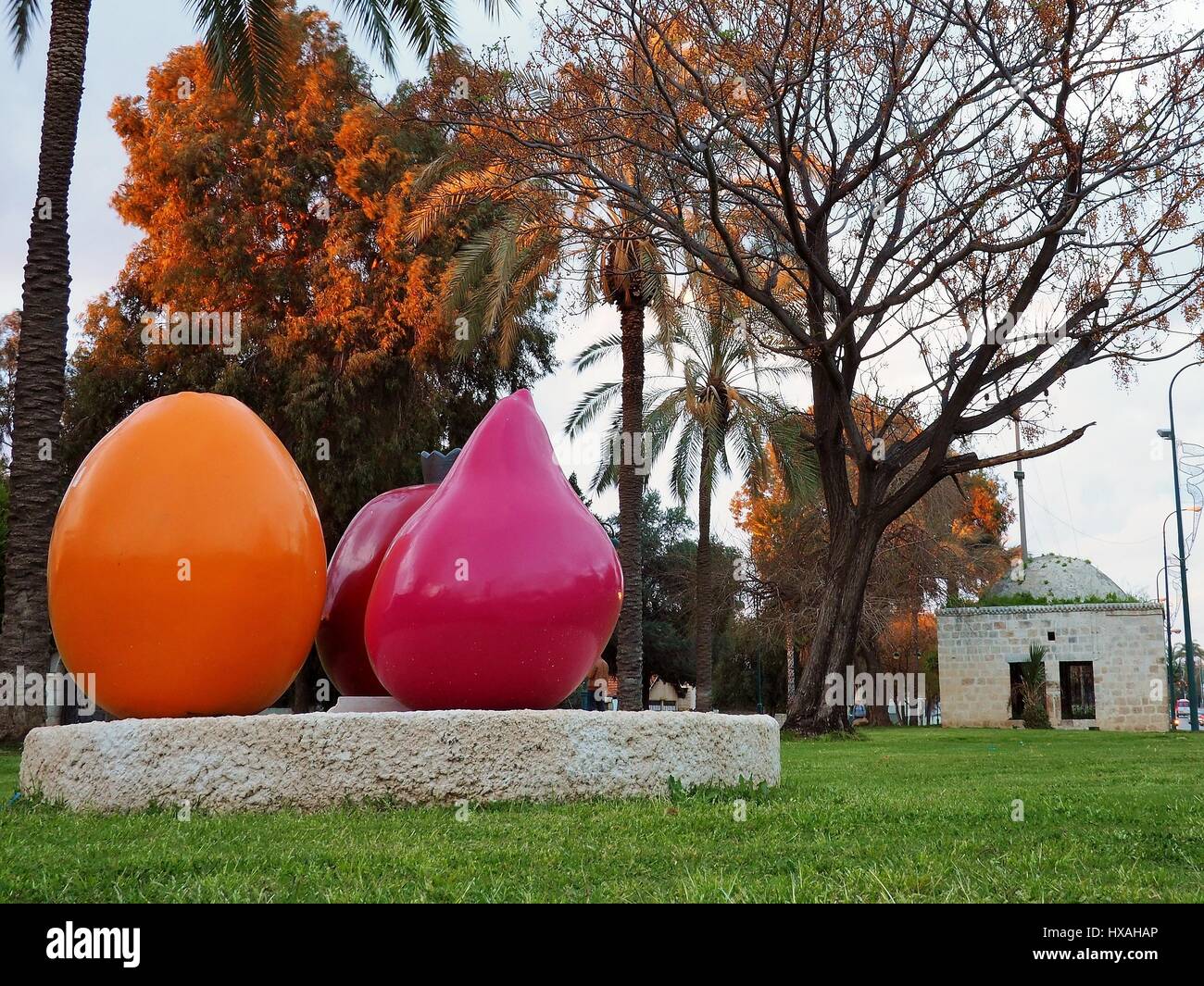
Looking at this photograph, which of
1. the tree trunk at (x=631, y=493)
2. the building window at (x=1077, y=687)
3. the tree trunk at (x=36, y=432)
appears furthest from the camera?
the building window at (x=1077, y=687)

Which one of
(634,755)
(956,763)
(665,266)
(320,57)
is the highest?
(320,57)

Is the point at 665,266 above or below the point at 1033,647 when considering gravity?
above

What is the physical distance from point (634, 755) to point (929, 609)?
3371 centimetres

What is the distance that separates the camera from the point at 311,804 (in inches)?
235

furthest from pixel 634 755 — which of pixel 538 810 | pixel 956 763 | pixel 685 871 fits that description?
pixel 956 763

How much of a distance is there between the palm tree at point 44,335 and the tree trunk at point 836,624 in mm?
10763

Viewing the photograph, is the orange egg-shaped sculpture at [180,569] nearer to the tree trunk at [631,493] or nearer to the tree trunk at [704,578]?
the tree trunk at [631,493]

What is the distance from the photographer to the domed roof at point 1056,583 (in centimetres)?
3203

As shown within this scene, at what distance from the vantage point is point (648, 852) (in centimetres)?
454

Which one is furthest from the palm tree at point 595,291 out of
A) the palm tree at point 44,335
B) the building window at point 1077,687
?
the building window at point 1077,687

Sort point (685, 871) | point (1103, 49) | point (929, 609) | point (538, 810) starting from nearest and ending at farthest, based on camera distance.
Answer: point (685, 871) → point (538, 810) → point (1103, 49) → point (929, 609)

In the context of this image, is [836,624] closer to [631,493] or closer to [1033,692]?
[631,493]

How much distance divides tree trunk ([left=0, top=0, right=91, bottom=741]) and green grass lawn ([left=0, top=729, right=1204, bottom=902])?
7.18 metres
